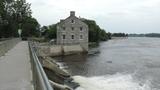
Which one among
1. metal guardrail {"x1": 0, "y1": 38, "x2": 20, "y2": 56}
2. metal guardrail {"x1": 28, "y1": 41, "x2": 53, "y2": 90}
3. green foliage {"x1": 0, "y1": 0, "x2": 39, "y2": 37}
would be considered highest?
green foliage {"x1": 0, "y1": 0, "x2": 39, "y2": 37}

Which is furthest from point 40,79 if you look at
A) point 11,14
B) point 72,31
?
point 72,31

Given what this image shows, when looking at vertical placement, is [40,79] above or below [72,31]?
below

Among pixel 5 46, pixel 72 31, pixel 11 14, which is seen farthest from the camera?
pixel 72 31

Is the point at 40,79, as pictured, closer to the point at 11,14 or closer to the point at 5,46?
the point at 5,46

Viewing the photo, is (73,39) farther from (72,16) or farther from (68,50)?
(68,50)

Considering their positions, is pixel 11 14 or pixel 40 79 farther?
pixel 11 14

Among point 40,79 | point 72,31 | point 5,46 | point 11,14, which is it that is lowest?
point 5,46

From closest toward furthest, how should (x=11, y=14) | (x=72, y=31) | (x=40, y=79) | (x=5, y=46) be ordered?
(x=40, y=79), (x=5, y=46), (x=11, y=14), (x=72, y=31)

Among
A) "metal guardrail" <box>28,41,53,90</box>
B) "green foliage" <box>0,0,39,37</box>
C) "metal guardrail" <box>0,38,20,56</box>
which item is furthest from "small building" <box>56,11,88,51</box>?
"metal guardrail" <box>28,41,53,90</box>

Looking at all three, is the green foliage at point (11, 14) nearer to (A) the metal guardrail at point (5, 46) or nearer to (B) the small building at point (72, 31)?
(B) the small building at point (72, 31)

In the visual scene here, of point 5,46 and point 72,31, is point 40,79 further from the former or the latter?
point 72,31

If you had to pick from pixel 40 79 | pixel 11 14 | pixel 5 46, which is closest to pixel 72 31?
pixel 11 14

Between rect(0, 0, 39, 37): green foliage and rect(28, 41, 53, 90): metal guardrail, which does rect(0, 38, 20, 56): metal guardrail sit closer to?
rect(28, 41, 53, 90): metal guardrail

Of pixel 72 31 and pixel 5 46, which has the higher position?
pixel 72 31
